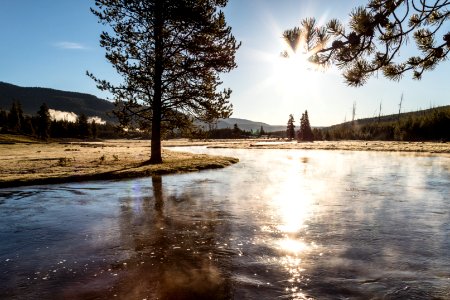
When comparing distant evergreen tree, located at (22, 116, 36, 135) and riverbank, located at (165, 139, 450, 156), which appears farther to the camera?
distant evergreen tree, located at (22, 116, 36, 135)

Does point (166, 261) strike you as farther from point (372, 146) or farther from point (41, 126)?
point (41, 126)

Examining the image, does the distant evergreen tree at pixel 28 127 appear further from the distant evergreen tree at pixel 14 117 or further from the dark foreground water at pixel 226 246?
the dark foreground water at pixel 226 246

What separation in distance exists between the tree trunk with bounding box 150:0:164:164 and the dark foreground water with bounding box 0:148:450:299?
11878mm

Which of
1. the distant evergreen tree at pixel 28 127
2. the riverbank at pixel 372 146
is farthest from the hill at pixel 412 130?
the distant evergreen tree at pixel 28 127

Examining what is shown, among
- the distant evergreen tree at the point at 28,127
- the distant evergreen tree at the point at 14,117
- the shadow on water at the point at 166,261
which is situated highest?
the distant evergreen tree at the point at 14,117

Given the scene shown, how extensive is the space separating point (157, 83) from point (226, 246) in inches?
756

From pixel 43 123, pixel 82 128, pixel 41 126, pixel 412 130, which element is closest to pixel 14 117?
pixel 41 126

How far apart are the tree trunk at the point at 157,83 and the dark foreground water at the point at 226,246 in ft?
39.0

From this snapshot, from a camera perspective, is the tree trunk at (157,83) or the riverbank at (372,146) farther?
the riverbank at (372,146)

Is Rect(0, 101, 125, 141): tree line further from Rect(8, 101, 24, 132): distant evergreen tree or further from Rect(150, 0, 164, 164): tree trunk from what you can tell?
Rect(150, 0, 164, 164): tree trunk

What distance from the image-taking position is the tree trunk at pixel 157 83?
23.0m

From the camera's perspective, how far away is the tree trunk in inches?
907

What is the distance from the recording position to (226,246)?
7125 mm

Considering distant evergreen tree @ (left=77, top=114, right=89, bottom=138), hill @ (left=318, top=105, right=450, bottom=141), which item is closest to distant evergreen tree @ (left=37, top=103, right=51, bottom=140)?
distant evergreen tree @ (left=77, top=114, right=89, bottom=138)
